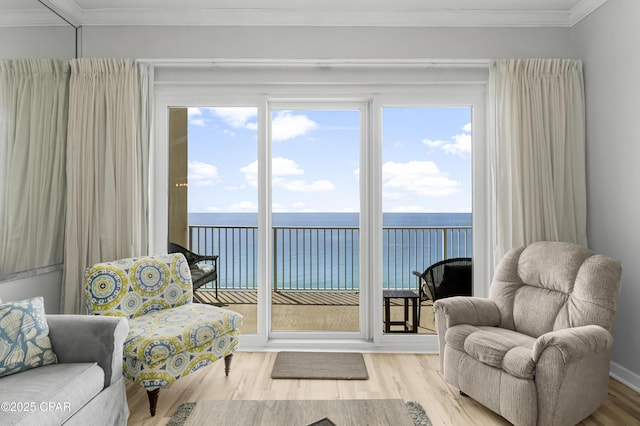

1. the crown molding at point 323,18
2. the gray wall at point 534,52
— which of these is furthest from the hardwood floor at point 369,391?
the crown molding at point 323,18

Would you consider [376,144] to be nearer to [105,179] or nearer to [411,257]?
[411,257]

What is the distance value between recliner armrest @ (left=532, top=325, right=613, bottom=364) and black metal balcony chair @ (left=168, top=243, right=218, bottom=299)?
2.52 meters

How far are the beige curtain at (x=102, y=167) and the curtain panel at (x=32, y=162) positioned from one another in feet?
0.27

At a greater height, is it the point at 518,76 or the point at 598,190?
the point at 518,76

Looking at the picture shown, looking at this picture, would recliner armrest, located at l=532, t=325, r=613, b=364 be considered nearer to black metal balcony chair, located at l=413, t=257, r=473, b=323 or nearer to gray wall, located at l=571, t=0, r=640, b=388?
gray wall, located at l=571, t=0, r=640, b=388

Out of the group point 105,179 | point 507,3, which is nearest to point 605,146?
point 507,3

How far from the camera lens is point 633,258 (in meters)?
2.65

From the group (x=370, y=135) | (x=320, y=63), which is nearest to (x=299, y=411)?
(x=370, y=135)

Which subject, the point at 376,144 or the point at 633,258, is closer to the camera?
the point at 633,258

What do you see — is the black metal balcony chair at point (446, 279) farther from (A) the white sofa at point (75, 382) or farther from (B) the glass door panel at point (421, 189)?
(A) the white sofa at point (75, 382)

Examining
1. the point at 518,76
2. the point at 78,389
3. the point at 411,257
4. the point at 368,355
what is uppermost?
the point at 518,76

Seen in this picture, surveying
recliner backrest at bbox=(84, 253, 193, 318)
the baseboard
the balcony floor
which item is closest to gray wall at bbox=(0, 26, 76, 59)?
recliner backrest at bbox=(84, 253, 193, 318)

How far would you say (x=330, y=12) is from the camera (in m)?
3.12

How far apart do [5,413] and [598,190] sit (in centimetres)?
380
